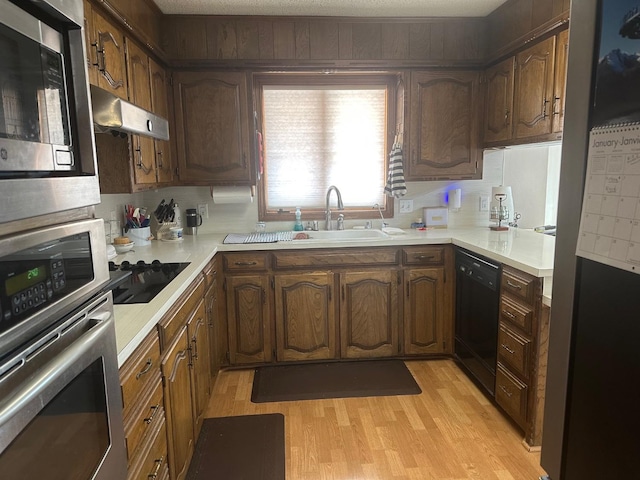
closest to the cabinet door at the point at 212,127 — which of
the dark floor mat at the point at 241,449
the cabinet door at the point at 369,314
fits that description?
the cabinet door at the point at 369,314

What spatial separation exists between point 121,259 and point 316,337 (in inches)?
53.1

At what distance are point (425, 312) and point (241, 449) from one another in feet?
4.96

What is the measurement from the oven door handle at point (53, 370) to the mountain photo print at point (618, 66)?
977 millimetres

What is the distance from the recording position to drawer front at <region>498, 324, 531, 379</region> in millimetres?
2170

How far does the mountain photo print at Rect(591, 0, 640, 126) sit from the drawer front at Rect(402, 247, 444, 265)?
7.50ft

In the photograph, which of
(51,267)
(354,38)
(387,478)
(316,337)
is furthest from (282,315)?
(51,267)

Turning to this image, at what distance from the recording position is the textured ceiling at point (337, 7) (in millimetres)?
2761

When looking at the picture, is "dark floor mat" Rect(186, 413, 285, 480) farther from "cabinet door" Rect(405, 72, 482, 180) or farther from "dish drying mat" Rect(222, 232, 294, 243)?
"cabinet door" Rect(405, 72, 482, 180)

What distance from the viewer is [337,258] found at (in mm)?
2979

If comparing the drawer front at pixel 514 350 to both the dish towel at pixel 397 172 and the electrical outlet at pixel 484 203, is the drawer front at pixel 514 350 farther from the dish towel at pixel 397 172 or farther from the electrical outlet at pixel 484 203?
the electrical outlet at pixel 484 203

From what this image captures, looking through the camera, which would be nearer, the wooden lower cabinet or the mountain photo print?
the mountain photo print

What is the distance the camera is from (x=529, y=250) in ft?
8.07

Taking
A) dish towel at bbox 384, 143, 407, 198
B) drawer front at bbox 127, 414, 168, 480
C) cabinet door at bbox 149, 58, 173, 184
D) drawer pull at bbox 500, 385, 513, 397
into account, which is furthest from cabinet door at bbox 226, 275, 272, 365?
drawer pull at bbox 500, 385, 513, 397

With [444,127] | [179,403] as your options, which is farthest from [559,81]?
[179,403]
